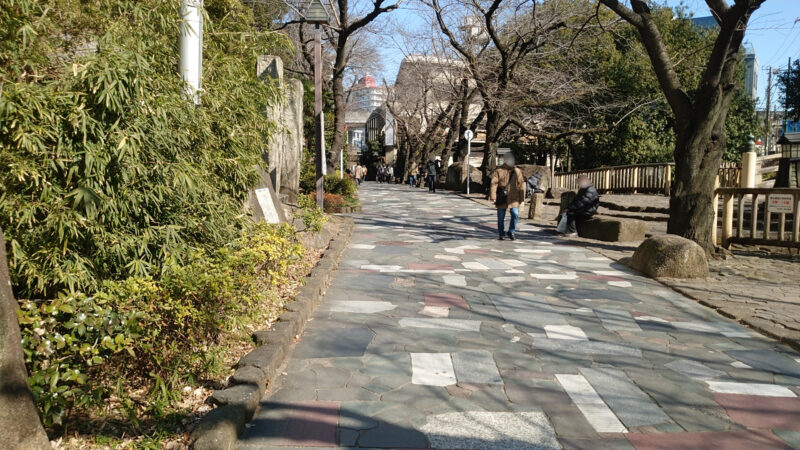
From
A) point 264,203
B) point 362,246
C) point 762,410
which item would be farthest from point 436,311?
point 362,246

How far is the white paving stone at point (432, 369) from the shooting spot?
4703 mm

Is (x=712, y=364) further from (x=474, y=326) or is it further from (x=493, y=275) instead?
(x=493, y=275)

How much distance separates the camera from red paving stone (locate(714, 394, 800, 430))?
13.4 ft

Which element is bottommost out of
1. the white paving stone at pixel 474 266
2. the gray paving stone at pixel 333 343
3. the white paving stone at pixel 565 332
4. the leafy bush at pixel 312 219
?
the white paving stone at pixel 565 332

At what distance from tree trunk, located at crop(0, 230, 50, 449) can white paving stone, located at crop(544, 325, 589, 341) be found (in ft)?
14.4

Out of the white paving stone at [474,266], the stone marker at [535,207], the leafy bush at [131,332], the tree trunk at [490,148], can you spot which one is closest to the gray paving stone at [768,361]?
the white paving stone at [474,266]

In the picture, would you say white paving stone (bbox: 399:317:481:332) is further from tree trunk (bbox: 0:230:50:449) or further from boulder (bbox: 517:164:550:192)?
boulder (bbox: 517:164:550:192)

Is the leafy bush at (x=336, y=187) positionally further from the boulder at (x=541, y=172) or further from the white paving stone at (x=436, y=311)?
the white paving stone at (x=436, y=311)

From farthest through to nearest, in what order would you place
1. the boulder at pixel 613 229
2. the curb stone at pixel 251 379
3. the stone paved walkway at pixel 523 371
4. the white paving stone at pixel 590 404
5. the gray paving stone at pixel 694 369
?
the boulder at pixel 613 229 < the gray paving stone at pixel 694 369 < the white paving stone at pixel 590 404 < the stone paved walkway at pixel 523 371 < the curb stone at pixel 251 379

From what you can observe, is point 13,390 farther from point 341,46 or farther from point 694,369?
point 341,46

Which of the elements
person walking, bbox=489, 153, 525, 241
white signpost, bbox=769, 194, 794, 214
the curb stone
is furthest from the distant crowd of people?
the curb stone

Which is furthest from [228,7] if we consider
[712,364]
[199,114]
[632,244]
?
[632,244]

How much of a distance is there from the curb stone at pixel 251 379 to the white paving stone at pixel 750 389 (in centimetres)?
341

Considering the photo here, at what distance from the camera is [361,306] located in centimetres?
687
